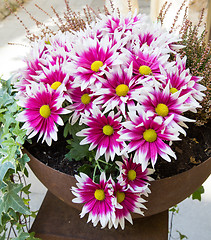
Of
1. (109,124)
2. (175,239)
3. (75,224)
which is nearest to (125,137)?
(109,124)

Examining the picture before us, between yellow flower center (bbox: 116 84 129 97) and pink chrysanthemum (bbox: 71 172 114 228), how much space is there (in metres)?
0.14

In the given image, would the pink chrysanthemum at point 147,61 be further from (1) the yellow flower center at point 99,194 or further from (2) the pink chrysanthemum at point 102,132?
(1) the yellow flower center at point 99,194

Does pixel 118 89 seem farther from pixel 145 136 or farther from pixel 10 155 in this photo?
pixel 10 155

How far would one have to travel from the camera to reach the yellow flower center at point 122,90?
1.67 feet

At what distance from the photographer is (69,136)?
2.35 ft

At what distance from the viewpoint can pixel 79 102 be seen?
0.56 metres

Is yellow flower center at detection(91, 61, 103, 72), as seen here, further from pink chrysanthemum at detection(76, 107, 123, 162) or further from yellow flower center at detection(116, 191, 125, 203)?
yellow flower center at detection(116, 191, 125, 203)

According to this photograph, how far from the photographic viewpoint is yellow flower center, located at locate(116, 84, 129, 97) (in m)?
0.51

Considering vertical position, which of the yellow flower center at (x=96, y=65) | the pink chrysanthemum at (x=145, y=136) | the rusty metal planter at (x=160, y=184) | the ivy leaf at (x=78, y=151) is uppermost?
the yellow flower center at (x=96, y=65)

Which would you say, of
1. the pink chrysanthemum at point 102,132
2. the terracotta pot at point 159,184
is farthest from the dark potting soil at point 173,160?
the pink chrysanthemum at point 102,132

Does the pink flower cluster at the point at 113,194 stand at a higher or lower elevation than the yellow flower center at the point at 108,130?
lower

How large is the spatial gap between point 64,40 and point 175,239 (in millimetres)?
968

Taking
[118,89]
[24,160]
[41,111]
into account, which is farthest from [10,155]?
[118,89]

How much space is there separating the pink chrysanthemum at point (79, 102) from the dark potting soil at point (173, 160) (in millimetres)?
132
